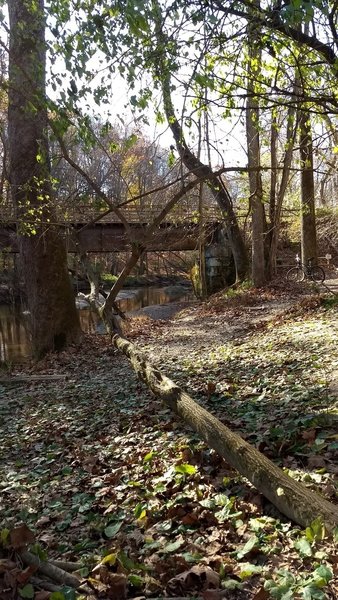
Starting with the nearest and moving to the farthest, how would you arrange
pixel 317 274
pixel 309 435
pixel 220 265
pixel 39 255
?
1. pixel 309 435
2. pixel 39 255
3. pixel 317 274
4. pixel 220 265

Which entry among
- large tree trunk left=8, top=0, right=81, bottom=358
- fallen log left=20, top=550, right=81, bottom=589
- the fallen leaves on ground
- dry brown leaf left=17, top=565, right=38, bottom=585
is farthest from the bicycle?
dry brown leaf left=17, top=565, right=38, bottom=585

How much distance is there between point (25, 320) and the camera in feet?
53.1

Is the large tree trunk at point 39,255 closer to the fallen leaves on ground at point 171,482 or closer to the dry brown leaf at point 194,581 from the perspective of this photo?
the fallen leaves on ground at point 171,482

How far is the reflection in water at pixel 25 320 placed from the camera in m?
17.9

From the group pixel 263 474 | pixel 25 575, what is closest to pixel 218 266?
pixel 263 474

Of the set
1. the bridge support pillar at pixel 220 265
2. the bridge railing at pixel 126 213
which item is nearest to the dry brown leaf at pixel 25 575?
the bridge railing at pixel 126 213

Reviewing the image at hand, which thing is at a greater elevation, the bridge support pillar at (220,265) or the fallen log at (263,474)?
the bridge support pillar at (220,265)

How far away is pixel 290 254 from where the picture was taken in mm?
26188

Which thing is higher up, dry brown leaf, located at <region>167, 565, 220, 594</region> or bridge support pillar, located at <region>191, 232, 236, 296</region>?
bridge support pillar, located at <region>191, 232, 236, 296</region>

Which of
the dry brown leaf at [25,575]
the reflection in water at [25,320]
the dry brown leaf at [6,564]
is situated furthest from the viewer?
the reflection in water at [25,320]

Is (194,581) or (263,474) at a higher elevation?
(263,474)

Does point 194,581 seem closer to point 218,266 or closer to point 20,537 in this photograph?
point 20,537

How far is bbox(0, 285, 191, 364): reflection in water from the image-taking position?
17.9m

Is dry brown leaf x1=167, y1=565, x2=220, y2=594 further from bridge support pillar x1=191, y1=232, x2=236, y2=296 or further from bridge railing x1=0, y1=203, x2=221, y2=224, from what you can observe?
bridge support pillar x1=191, y1=232, x2=236, y2=296
